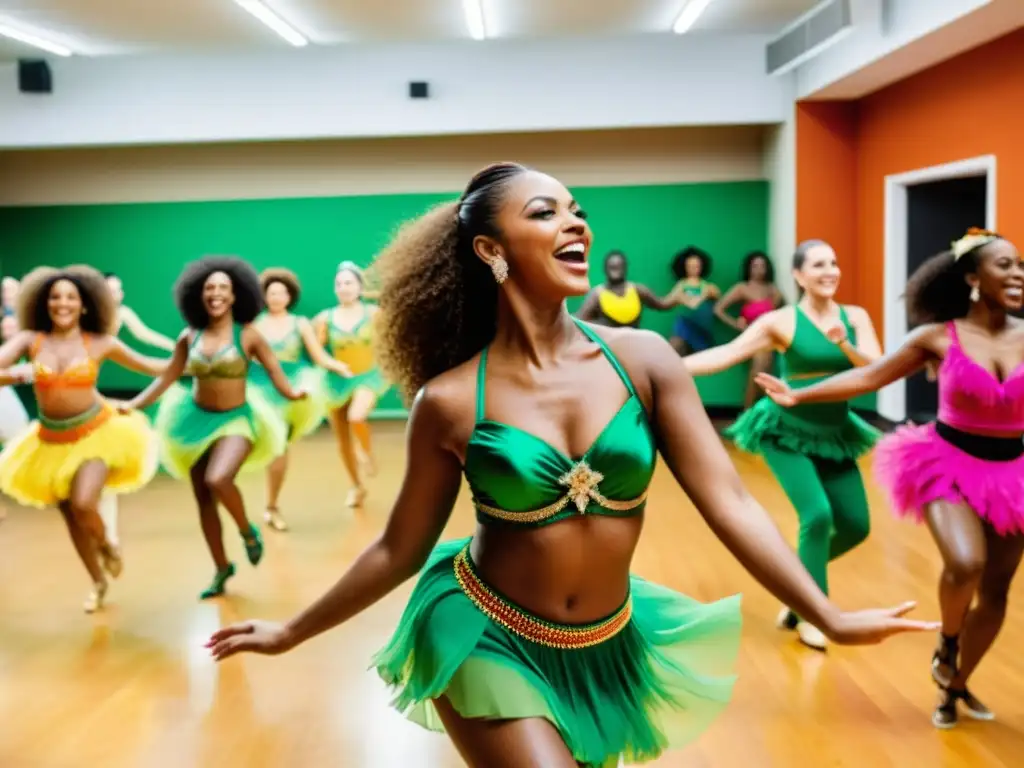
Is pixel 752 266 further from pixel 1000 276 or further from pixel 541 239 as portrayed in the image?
pixel 541 239

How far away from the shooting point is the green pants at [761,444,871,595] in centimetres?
439

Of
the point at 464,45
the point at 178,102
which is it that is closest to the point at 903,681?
the point at 464,45

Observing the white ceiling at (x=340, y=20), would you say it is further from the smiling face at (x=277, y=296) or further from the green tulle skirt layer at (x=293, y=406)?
the green tulle skirt layer at (x=293, y=406)

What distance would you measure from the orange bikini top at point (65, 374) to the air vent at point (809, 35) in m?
6.11

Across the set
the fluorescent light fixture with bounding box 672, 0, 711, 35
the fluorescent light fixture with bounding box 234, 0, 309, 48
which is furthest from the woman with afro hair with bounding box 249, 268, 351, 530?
the fluorescent light fixture with bounding box 672, 0, 711, 35

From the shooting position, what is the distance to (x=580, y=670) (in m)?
1.99

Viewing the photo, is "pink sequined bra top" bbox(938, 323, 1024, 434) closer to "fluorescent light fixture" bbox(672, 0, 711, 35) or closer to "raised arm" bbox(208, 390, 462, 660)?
"raised arm" bbox(208, 390, 462, 660)

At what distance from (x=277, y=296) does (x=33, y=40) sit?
4.24 metres

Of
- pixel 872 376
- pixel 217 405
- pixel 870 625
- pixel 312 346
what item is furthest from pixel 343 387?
pixel 870 625

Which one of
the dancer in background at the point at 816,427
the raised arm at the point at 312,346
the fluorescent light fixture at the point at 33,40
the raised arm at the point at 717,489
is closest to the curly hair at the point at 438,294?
the raised arm at the point at 717,489

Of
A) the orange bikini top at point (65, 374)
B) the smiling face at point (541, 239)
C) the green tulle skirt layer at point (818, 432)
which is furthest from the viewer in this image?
the orange bikini top at point (65, 374)

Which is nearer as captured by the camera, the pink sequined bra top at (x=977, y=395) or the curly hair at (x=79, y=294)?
the pink sequined bra top at (x=977, y=395)

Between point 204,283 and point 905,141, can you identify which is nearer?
point 204,283

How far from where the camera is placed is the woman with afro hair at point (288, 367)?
23.1 ft
